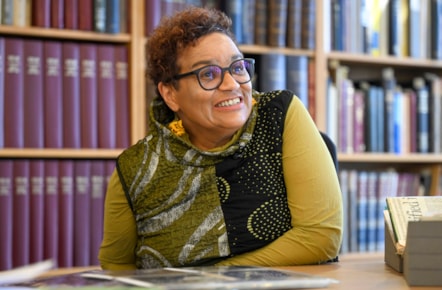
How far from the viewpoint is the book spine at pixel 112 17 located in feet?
7.93

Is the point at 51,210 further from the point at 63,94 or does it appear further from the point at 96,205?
the point at 63,94

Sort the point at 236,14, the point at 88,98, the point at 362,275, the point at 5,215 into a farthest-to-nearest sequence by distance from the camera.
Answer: the point at 236,14
the point at 88,98
the point at 5,215
the point at 362,275

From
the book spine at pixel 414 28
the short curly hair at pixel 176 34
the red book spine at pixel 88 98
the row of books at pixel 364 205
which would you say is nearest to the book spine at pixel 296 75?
the row of books at pixel 364 205

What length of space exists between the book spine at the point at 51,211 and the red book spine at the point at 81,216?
63 millimetres

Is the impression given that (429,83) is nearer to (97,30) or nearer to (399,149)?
(399,149)

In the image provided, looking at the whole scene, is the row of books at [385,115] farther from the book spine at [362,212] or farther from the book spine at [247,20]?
the book spine at [247,20]

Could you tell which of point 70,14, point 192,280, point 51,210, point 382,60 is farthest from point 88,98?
point 192,280

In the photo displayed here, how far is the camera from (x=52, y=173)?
237 cm

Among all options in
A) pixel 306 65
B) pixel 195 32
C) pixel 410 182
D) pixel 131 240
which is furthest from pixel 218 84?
pixel 410 182

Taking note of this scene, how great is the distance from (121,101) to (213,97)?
882 millimetres

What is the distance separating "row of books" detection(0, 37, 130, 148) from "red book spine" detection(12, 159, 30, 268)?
0.09 meters

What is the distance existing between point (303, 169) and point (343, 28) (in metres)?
1.38

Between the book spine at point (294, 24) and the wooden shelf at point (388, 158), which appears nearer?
the book spine at point (294, 24)

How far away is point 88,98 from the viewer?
2.41 m
